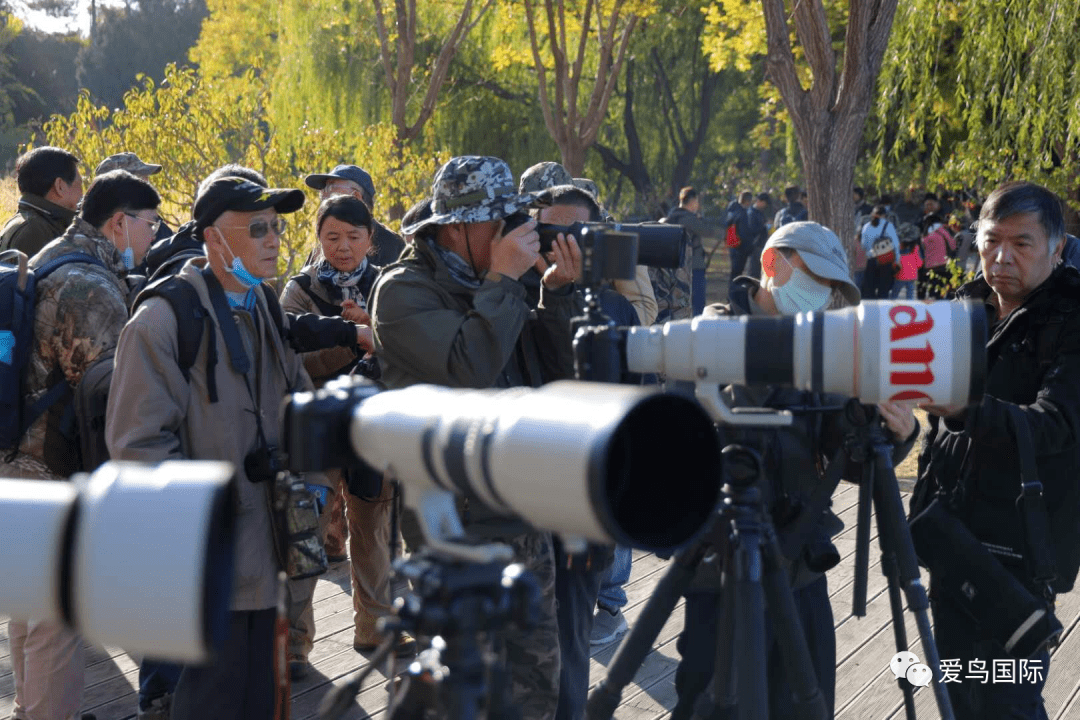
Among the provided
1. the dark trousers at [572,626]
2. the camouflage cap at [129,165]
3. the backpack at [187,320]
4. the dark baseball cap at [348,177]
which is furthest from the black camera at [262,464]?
the camouflage cap at [129,165]

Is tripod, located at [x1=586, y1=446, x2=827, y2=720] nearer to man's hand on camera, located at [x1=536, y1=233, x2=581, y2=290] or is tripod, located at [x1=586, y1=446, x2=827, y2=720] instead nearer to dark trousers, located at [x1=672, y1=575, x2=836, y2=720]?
dark trousers, located at [x1=672, y1=575, x2=836, y2=720]

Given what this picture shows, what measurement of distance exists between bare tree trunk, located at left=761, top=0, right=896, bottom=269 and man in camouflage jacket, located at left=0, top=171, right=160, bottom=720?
18.2 feet

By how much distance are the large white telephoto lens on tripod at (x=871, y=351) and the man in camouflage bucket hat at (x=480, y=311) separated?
94cm

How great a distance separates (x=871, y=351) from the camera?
2031 mm

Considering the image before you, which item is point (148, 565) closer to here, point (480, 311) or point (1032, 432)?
point (480, 311)

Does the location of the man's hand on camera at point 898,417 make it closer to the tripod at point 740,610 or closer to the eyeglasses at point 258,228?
the tripod at point 740,610

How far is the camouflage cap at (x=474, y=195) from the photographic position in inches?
121

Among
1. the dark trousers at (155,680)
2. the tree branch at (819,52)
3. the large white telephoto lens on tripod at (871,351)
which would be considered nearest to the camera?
the large white telephoto lens on tripod at (871,351)

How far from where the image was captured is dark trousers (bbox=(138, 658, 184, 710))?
377 centimetres

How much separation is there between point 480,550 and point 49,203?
159 inches

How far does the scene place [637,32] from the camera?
22.2 metres

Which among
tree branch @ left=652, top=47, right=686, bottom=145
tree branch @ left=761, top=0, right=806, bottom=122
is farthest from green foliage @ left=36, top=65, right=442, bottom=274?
tree branch @ left=652, top=47, right=686, bottom=145

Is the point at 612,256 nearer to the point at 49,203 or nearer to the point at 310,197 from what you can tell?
the point at 49,203

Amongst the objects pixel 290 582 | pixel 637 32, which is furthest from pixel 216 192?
pixel 637 32
